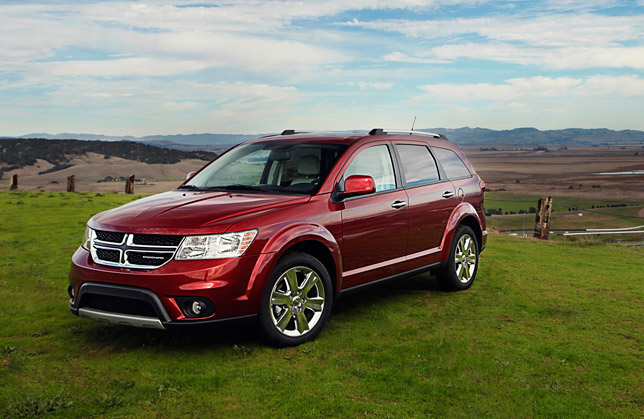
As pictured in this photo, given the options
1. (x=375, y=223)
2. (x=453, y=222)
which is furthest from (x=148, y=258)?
(x=453, y=222)

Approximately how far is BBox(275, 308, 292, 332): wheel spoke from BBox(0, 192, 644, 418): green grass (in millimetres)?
225

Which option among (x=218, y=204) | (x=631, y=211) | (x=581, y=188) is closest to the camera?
(x=218, y=204)

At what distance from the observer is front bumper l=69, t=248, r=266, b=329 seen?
4984mm

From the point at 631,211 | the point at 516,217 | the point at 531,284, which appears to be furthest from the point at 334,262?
the point at 631,211

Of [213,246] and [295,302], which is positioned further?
[295,302]

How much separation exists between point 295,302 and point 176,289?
44.1 inches

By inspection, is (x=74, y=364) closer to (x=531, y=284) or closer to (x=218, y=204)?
(x=218, y=204)

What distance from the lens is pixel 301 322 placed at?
18.6 feet

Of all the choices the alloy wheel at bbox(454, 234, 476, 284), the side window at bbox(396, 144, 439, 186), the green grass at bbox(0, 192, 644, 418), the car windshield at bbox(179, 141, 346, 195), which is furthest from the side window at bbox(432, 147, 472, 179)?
the car windshield at bbox(179, 141, 346, 195)

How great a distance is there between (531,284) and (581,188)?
20115cm

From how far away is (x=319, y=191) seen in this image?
19.6 feet

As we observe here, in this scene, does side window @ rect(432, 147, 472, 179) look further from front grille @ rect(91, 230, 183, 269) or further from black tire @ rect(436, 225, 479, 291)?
front grille @ rect(91, 230, 183, 269)

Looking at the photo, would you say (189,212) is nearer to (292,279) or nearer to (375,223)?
(292,279)

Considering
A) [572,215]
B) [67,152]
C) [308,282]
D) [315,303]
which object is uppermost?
[67,152]
